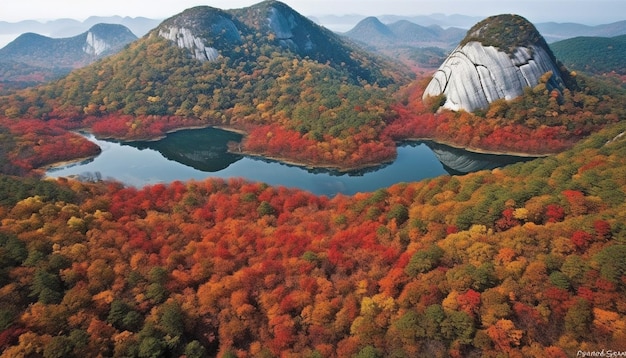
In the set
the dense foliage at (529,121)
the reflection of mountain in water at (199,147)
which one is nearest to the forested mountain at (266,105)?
the dense foliage at (529,121)

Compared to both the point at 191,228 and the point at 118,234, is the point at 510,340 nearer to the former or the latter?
the point at 191,228

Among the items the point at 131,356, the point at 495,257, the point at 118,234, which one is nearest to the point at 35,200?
the point at 118,234

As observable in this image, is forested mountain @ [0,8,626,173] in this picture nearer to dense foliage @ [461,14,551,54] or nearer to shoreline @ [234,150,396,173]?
shoreline @ [234,150,396,173]

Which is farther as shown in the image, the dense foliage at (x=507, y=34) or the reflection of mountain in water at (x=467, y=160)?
the dense foliage at (x=507, y=34)

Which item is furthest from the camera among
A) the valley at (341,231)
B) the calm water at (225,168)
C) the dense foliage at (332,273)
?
the calm water at (225,168)

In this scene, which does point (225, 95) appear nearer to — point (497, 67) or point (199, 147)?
point (199, 147)

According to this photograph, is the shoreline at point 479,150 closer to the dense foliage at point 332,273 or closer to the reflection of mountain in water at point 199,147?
the dense foliage at point 332,273

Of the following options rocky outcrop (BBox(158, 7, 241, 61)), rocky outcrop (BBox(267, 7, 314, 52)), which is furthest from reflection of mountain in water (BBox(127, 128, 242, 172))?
rocky outcrop (BBox(267, 7, 314, 52))

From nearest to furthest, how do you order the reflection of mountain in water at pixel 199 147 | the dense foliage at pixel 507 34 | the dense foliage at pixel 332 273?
the dense foliage at pixel 332 273, the reflection of mountain in water at pixel 199 147, the dense foliage at pixel 507 34
